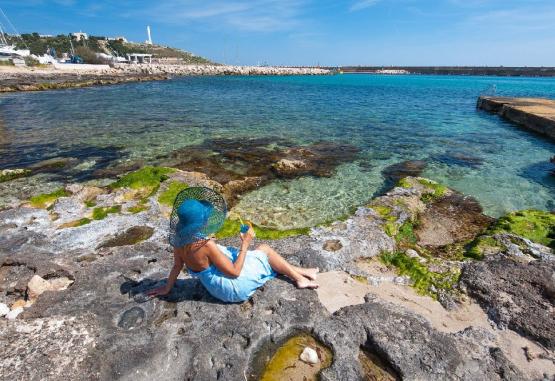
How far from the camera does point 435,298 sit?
581cm

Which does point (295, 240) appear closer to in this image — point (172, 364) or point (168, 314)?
point (168, 314)

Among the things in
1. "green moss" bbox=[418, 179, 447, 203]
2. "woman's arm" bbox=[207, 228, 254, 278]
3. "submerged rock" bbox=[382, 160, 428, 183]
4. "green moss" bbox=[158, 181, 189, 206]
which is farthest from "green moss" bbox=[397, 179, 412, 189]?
"woman's arm" bbox=[207, 228, 254, 278]

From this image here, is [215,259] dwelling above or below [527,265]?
Result: above

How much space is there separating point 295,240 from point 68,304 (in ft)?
14.8

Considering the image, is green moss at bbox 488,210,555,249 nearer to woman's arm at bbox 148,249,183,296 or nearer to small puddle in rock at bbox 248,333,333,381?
small puddle in rock at bbox 248,333,333,381

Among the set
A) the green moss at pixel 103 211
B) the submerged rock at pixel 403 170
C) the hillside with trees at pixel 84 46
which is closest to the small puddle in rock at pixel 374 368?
the green moss at pixel 103 211

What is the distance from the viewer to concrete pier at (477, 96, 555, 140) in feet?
69.8

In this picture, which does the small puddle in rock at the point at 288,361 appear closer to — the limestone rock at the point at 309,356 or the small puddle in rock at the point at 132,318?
the limestone rock at the point at 309,356

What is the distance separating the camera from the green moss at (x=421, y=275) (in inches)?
239

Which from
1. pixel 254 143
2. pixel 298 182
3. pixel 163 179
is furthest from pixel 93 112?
pixel 298 182

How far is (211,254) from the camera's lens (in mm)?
4746

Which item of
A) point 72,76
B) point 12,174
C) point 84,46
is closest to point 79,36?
point 84,46

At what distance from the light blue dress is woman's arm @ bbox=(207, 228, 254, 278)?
157mm

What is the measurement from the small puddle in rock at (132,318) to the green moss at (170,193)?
4937 mm
